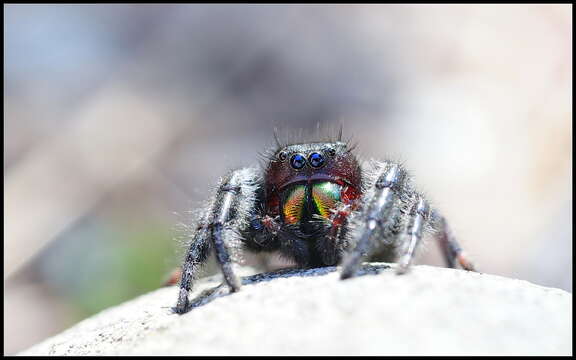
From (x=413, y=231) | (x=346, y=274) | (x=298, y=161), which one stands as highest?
(x=298, y=161)

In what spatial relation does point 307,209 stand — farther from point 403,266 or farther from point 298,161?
point 403,266

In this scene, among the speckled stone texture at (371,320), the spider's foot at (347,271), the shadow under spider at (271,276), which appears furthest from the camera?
the shadow under spider at (271,276)

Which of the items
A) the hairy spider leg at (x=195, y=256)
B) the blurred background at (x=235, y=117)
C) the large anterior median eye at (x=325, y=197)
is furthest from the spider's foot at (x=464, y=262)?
the blurred background at (x=235, y=117)

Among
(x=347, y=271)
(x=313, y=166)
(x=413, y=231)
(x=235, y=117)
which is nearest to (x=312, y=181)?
(x=313, y=166)

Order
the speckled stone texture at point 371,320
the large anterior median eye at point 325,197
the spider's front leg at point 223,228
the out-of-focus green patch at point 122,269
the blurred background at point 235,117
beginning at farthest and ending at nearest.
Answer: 1. the blurred background at point 235,117
2. the out-of-focus green patch at point 122,269
3. the large anterior median eye at point 325,197
4. the spider's front leg at point 223,228
5. the speckled stone texture at point 371,320

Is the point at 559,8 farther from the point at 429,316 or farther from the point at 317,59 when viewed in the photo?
the point at 429,316

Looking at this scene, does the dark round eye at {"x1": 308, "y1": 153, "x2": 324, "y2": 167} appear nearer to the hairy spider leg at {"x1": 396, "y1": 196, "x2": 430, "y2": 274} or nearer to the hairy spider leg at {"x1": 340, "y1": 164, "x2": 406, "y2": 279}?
the hairy spider leg at {"x1": 340, "y1": 164, "x2": 406, "y2": 279}

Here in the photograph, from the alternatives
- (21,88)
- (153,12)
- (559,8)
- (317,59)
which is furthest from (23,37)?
(559,8)

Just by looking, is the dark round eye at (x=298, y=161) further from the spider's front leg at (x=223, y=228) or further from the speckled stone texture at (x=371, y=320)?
the speckled stone texture at (x=371, y=320)
